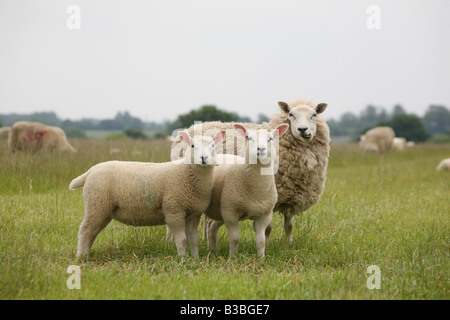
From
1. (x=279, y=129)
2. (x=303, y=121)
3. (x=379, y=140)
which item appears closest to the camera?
(x=279, y=129)

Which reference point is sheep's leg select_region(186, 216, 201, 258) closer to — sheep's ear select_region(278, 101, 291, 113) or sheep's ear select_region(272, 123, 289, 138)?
sheep's ear select_region(272, 123, 289, 138)

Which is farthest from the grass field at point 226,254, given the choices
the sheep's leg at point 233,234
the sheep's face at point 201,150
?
the sheep's face at point 201,150

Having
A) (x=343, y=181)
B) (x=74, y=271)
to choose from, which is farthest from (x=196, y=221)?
(x=343, y=181)

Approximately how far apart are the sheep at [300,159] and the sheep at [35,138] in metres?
8.83

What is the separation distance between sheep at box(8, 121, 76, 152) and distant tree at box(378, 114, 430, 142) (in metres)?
50.9

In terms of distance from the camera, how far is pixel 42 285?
384 cm

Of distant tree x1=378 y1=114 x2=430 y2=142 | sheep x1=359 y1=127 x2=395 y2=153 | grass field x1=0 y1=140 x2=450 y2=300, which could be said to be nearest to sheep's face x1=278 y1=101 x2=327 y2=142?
grass field x1=0 y1=140 x2=450 y2=300

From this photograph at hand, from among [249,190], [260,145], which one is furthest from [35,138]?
[260,145]

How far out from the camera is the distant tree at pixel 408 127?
57.9m

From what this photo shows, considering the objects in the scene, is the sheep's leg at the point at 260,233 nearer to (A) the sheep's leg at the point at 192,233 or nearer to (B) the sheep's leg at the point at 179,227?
(A) the sheep's leg at the point at 192,233

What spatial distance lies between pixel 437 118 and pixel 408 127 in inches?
1500

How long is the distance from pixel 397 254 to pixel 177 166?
2.78 m

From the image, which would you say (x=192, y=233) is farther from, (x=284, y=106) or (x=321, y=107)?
(x=321, y=107)

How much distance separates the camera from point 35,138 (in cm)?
1348
